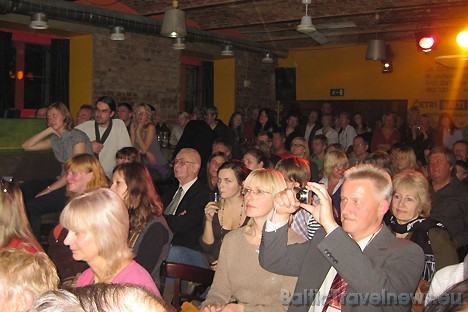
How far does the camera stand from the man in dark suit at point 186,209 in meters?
3.92

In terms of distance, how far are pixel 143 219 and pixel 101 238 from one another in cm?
87

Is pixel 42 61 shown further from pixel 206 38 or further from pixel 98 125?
pixel 98 125

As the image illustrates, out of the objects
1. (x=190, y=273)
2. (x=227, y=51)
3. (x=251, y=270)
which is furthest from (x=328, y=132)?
(x=251, y=270)

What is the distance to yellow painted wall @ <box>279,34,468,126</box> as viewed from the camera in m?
11.3

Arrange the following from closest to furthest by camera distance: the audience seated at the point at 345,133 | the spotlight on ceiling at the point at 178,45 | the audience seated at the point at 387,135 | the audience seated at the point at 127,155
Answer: the audience seated at the point at 127,155 < the audience seated at the point at 387,135 < the spotlight on ceiling at the point at 178,45 < the audience seated at the point at 345,133

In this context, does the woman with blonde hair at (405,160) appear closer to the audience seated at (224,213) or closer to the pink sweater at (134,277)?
the audience seated at (224,213)

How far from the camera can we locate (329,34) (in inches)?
457

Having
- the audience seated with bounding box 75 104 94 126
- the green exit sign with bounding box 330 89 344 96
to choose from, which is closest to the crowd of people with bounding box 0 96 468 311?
the audience seated with bounding box 75 104 94 126

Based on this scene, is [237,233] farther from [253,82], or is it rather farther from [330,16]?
[253,82]

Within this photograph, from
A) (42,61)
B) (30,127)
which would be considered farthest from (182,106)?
(30,127)

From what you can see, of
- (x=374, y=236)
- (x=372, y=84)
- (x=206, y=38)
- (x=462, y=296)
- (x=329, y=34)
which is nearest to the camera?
(x=462, y=296)

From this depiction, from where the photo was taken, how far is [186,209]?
4.16 m

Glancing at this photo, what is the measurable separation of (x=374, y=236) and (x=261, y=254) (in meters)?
0.48

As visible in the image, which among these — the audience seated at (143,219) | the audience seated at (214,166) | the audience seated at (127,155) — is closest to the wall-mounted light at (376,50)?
the audience seated at (214,166)
